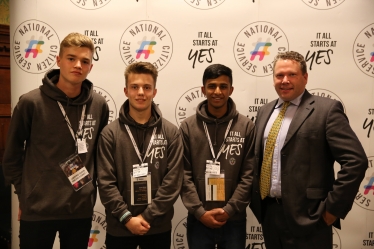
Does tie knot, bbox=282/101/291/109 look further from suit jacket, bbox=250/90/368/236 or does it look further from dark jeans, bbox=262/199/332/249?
dark jeans, bbox=262/199/332/249

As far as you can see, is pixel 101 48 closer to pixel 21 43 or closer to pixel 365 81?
pixel 21 43

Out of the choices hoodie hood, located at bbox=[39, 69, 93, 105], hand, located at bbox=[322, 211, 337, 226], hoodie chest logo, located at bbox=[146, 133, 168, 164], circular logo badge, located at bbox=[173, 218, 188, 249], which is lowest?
circular logo badge, located at bbox=[173, 218, 188, 249]

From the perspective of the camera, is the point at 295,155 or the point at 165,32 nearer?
the point at 295,155

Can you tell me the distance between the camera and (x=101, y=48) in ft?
8.62

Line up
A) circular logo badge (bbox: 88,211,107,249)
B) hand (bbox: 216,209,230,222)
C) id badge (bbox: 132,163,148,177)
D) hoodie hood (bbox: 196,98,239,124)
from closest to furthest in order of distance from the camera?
id badge (bbox: 132,163,148,177) < hand (bbox: 216,209,230,222) < hoodie hood (bbox: 196,98,239,124) < circular logo badge (bbox: 88,211,107,249)

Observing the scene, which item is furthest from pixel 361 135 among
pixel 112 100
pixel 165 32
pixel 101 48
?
pixel 101 48

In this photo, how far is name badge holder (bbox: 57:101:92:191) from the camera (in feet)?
6.01

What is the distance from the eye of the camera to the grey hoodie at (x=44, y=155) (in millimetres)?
1806

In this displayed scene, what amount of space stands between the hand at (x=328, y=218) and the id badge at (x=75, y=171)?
139 centimetres

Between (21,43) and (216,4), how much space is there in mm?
1638

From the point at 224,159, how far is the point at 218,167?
0.22ft

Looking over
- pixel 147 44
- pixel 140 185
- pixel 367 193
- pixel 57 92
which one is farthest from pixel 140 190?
pixel 367 193

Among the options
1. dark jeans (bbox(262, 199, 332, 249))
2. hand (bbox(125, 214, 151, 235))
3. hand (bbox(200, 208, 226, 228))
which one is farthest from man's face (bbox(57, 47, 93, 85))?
dark jeans (bbox(262, 199, 332, 249))

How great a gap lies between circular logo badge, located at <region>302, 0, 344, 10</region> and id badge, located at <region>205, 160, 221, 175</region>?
1.57 meters
